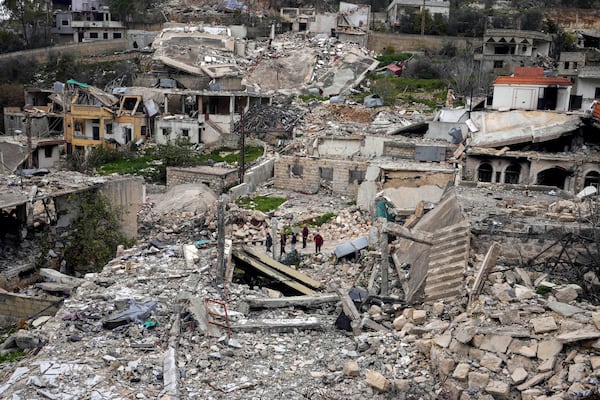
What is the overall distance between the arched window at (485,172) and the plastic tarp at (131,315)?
1277cm

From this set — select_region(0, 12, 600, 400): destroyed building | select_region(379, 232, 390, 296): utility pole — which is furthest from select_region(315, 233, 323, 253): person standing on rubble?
select_region(379, 232, 390, 296): utility pole

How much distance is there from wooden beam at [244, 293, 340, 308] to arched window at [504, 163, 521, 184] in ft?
34.2

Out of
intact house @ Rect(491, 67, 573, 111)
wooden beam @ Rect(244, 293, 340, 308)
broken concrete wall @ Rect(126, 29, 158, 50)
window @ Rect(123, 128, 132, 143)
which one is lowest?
window @ Rect(123, 128, 132, 143)

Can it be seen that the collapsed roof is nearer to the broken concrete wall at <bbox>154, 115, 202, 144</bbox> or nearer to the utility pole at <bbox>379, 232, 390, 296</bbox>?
the utility pole at <bbox>379, 232, 390, 296</bbox>

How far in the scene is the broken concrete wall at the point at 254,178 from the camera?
21.4 meters

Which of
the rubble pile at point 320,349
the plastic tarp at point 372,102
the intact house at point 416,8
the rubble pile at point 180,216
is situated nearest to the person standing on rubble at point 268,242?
the rubble pile at point 180,216

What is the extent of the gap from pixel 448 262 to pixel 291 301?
8.60 ft

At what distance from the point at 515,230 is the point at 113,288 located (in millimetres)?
6653

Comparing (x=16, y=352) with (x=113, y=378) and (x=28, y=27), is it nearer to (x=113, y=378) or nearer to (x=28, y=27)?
(x=113, y=378)

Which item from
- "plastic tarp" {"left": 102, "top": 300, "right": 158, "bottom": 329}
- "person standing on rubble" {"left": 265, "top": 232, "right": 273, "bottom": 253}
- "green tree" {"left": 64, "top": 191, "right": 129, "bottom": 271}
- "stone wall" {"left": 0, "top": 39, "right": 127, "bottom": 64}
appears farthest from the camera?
"stone wall" {"left": 0, "top": 39, "right": 127, "bottom": 64}

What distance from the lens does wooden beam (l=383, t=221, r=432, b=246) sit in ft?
37.8

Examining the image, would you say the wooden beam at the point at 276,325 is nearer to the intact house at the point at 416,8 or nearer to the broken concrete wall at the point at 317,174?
the broken concrete wall at the point at 317,174

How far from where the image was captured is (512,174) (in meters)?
20.1

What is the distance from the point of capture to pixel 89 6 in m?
47.3
